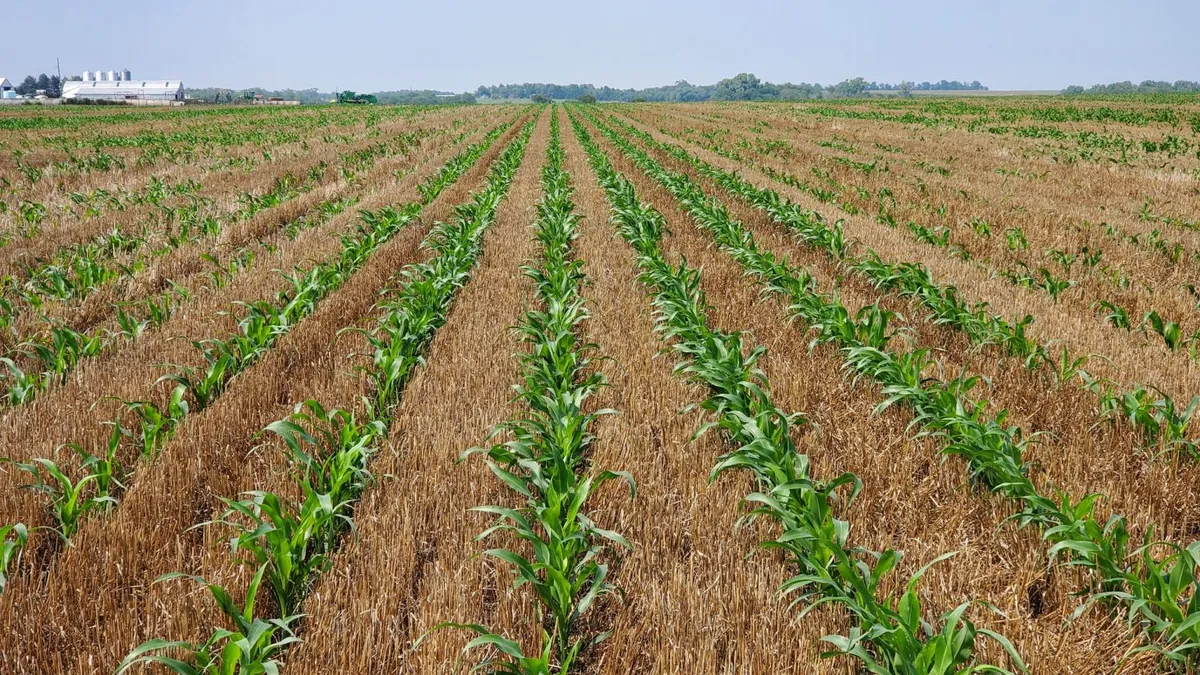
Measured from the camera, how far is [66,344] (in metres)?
4.84

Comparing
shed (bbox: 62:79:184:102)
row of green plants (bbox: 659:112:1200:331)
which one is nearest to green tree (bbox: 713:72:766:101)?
shed (bbox: 62:79:184:102)

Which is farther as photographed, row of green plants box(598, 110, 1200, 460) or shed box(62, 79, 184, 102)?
shed box(62, 79, 184, 102)

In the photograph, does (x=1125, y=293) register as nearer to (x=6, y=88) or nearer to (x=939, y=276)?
(x=939, y=276)

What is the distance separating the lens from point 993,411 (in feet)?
13.4

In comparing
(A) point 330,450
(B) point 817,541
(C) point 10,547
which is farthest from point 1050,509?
(C) point 10,547

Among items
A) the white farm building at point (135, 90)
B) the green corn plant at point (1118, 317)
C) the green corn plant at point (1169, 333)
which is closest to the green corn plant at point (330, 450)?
the green corn plant at point (1169, 333)

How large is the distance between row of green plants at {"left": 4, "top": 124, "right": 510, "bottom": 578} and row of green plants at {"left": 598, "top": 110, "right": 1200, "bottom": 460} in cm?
485

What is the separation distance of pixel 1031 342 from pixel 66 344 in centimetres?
666

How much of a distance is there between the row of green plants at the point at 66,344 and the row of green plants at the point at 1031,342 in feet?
19.6

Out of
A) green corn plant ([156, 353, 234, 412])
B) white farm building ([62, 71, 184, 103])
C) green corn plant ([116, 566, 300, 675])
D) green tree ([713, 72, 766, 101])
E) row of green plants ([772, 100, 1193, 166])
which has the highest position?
green tree ([713, 72, 766, 101])

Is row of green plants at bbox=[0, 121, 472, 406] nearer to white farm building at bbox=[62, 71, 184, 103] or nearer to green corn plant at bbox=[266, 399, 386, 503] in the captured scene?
green corn plant at bbox=[266, 399, 386, 503]

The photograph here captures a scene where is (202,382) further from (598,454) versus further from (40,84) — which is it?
(40,84)

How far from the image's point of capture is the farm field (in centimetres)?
227

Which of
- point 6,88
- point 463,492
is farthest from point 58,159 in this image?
point 6,88
